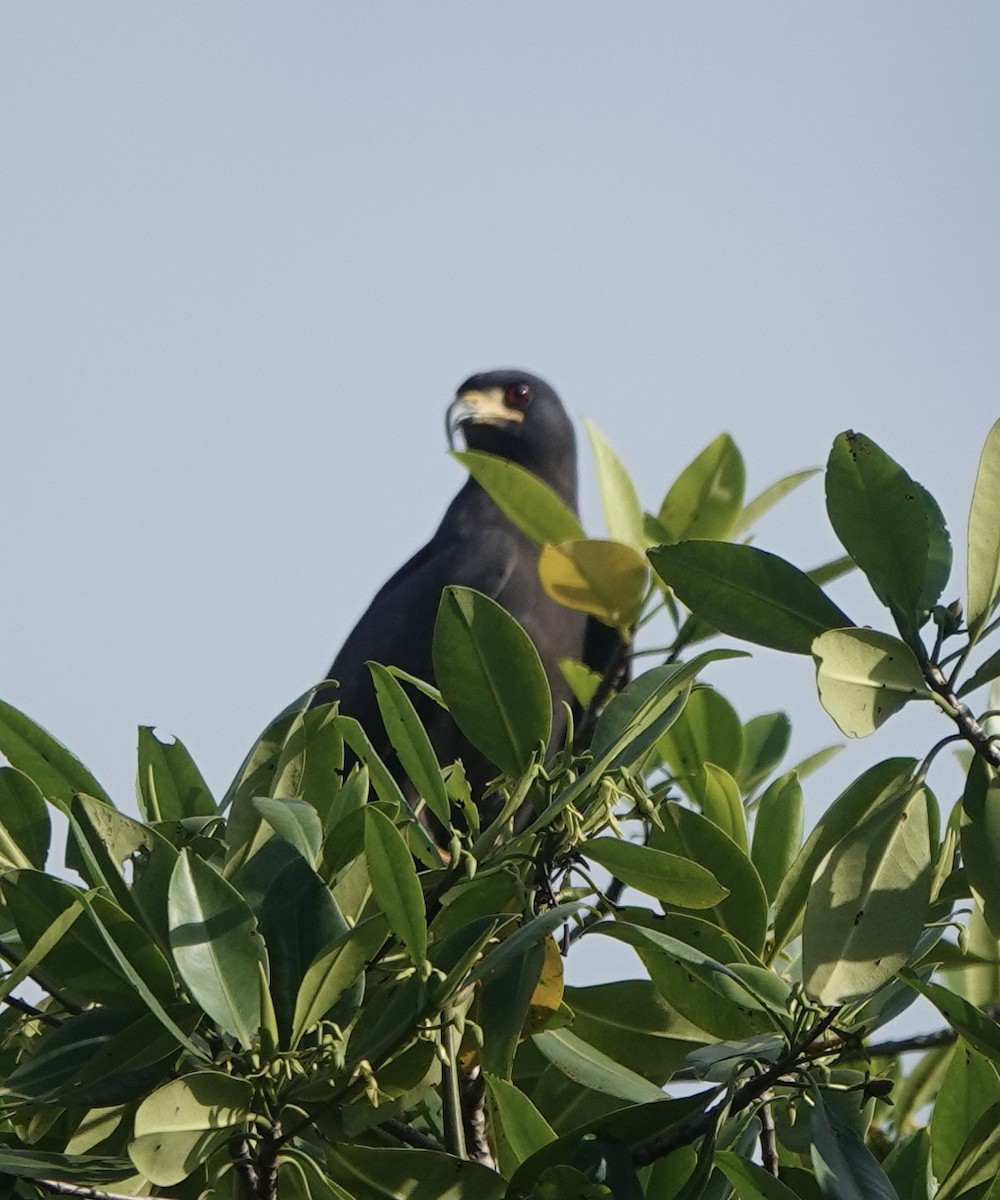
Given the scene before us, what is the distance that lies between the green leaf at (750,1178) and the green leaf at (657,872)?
7.7 inches

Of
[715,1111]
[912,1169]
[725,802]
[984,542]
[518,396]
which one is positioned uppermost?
[518,396]

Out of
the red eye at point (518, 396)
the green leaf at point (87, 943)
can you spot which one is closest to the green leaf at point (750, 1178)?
the green leaf at point (87, 943)

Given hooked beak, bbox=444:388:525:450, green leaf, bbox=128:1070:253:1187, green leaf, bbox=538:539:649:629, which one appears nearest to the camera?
green leaf, bbox=128:1070:253:1187

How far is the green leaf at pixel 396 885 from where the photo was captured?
1.15 metres

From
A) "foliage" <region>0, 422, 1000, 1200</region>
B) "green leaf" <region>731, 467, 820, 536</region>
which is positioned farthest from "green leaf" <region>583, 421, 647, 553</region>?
"foliage" <region>0, 422, 1000, 1200</region>

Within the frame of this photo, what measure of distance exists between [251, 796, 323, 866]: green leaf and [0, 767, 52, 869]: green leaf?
0.78 ft

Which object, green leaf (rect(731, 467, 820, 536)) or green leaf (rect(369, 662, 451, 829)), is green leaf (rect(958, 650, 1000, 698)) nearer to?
green leaf (rect(369, 662, 451, 829))

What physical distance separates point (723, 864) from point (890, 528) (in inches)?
14.8

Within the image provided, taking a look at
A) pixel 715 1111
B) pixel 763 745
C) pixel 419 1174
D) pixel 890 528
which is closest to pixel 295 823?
pixel 419 1174

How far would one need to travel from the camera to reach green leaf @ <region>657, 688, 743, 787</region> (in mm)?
1994

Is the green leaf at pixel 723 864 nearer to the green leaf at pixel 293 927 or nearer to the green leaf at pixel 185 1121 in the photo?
the green leaf at pixel 293 927

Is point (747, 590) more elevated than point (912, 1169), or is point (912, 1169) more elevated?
point (747, 590)

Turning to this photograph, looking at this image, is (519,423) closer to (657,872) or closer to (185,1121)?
(657,872)

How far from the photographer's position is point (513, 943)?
1.13 m
